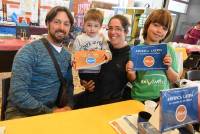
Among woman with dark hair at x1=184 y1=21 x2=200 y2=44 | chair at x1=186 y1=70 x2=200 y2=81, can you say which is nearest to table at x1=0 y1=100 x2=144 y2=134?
chair at x1=186 y1=70 x2=200 y2=81

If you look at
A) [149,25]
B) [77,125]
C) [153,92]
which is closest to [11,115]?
[77,125]

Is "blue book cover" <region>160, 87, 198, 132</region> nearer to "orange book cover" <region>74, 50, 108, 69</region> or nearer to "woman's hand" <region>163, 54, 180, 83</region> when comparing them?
"woman's hand" <region>163, 54, 180, 83</region>

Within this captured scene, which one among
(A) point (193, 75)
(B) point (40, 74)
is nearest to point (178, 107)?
(B) point (40, 74)

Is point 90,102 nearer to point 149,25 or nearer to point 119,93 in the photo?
point 119,93

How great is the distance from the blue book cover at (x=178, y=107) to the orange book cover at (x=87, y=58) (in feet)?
2.57

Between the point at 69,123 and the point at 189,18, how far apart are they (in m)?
8.14

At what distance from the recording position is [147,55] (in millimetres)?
1610

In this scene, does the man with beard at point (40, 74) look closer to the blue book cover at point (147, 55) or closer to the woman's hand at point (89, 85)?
the woman's hand at point (89, 85)

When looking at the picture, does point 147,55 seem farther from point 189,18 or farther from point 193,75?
point 189,18

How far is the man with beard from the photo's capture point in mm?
1577

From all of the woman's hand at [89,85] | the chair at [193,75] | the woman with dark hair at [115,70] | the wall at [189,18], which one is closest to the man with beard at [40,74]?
the woman's hand at [89,85]

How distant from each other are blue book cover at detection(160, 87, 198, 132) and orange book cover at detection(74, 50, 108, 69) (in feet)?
2.57

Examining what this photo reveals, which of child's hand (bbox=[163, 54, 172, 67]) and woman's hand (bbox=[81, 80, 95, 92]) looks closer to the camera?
child's hand (bbox=[163, 54, 172, 67])

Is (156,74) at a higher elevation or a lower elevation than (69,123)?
higher
